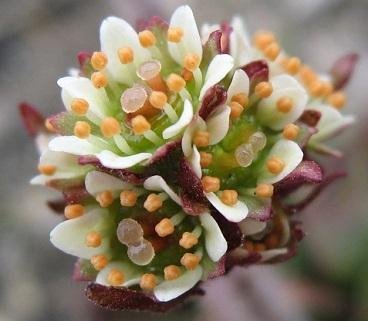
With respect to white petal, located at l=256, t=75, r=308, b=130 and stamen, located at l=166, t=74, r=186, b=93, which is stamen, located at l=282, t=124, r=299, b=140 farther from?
stamen, located at l=166, t=74, r=186, b=93

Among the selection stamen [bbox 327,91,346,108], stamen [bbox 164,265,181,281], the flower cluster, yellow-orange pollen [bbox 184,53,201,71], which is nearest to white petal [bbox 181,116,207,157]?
the flower cluster

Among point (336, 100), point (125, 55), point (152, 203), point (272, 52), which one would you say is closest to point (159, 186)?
point (152, 203)

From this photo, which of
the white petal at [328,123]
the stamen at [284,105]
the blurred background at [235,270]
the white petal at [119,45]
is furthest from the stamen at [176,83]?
the blurred background at [235,270]

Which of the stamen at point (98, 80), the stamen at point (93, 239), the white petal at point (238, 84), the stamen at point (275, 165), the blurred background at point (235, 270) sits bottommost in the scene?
the blurred background at point (235, 270)

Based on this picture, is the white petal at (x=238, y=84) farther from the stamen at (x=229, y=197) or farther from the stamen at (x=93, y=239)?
the stamen at (x=93, y=239)

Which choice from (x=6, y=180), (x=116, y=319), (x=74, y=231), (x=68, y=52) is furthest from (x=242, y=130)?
(x=68, y=52)

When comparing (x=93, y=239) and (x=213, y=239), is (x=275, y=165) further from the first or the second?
(x=93, y=239)

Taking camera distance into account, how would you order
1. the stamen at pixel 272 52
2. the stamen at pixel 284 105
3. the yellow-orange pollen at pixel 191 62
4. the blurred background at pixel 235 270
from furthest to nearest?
the blurred background at pixel 235 270
the stamen at pixel 272 52
the stamen at pixel 284 105
the yellow-orange pollen at pixel 191 62
